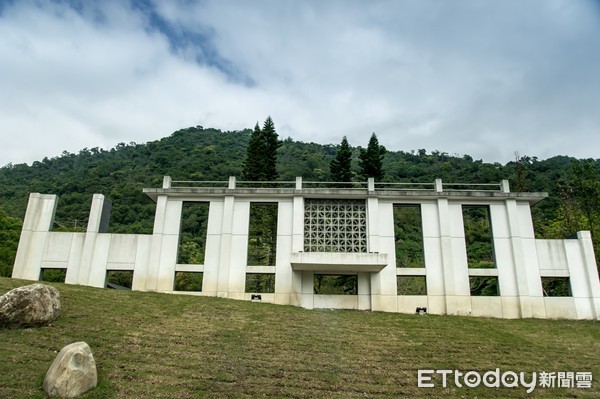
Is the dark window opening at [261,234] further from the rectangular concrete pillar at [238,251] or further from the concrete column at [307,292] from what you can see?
the concrete column at [307,292]

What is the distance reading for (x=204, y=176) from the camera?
37406mm

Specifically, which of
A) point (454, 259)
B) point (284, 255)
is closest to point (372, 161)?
point (454, 259)

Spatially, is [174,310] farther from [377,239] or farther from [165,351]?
[377,239]

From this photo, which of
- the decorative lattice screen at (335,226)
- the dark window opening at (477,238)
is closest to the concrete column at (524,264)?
the decorative lattice screen at (335,226)

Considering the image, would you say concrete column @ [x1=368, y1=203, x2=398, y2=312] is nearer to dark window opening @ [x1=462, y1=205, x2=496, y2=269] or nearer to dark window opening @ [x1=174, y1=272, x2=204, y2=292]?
dark window opening @ [x1=462, y1=205, x2=496, y2=269]

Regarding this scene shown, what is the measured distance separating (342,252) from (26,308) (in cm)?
1156

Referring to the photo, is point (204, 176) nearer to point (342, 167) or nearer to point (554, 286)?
point (342, 167)

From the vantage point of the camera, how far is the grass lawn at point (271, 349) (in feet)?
27.9

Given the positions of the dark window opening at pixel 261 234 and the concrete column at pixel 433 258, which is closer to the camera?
the concrete column at pixel 433 258

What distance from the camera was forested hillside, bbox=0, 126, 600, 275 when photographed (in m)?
26.5

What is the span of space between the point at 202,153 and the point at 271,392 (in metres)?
39.9
